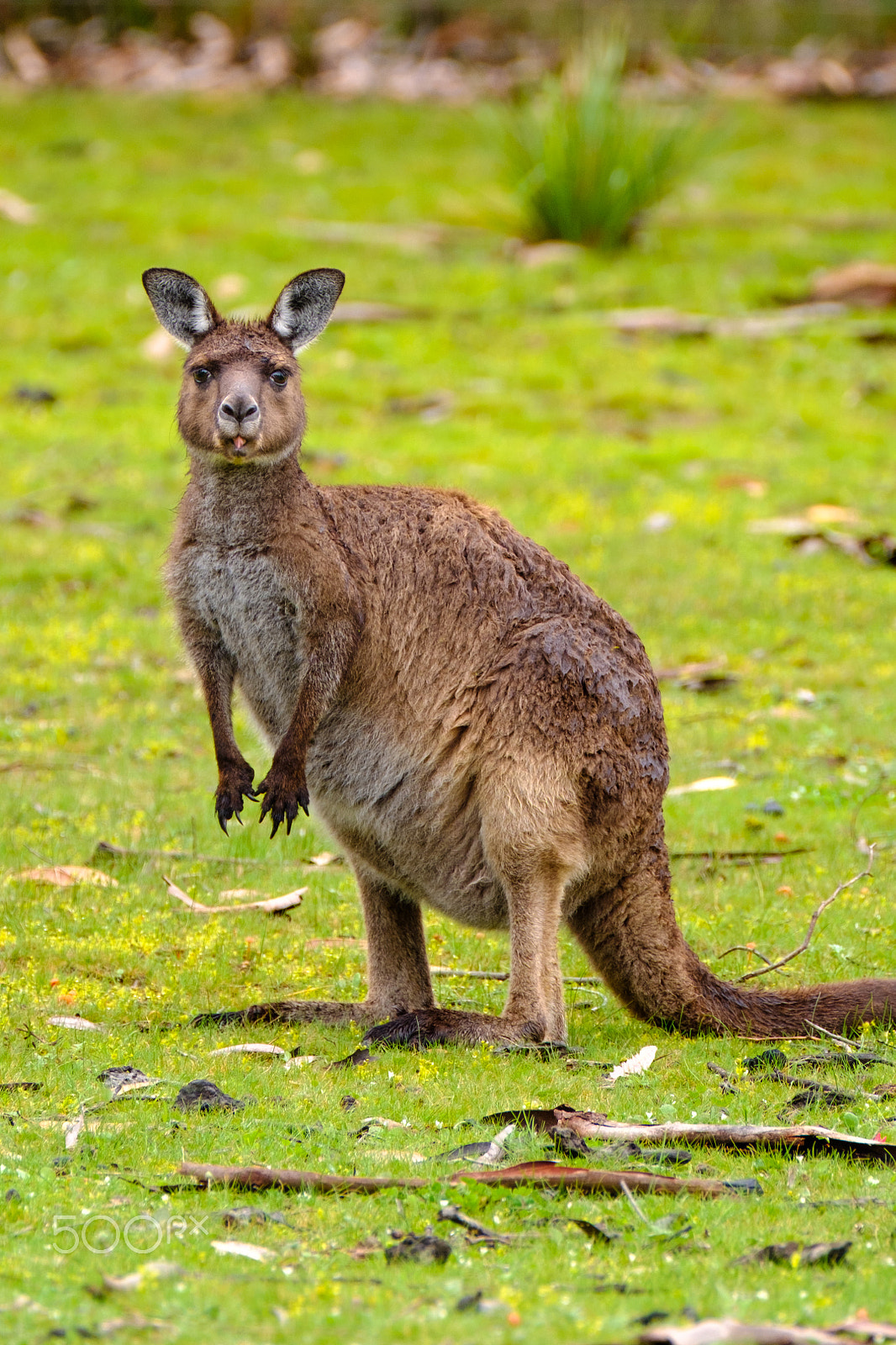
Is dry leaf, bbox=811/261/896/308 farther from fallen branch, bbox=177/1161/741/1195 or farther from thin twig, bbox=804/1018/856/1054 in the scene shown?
fallen branch, bbox=177/1161/741/1195

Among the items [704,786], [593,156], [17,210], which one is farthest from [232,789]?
[17,210]

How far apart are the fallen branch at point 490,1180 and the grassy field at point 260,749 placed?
0.04 m

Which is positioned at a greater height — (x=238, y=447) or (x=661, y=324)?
(x=238, y=447)

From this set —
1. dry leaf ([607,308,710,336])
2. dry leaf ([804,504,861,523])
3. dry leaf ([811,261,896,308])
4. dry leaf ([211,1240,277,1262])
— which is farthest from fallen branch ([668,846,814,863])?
dry leaf ([811,261,896,308])

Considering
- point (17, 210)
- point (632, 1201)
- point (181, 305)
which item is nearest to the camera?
point (632, 1201)

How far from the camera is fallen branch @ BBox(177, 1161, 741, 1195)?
367cm

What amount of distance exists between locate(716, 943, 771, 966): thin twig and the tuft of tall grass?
9402 mm

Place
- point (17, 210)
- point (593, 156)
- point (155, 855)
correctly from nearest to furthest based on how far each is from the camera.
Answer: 1. point (155, 855)
2. point (593, 156)
3. point (17, 210)

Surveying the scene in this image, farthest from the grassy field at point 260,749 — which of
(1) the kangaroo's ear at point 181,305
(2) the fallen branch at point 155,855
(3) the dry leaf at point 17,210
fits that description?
(1) the kangaroo's ear at point 181,305

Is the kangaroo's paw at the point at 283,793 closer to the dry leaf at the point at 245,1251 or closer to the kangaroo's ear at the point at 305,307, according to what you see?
the kangaroo's ear at the point at 305,307

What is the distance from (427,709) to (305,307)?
3.89ft

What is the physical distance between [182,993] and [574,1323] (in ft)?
7.91

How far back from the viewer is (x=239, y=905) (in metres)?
5.91

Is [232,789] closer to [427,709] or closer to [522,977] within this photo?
[427,709]
